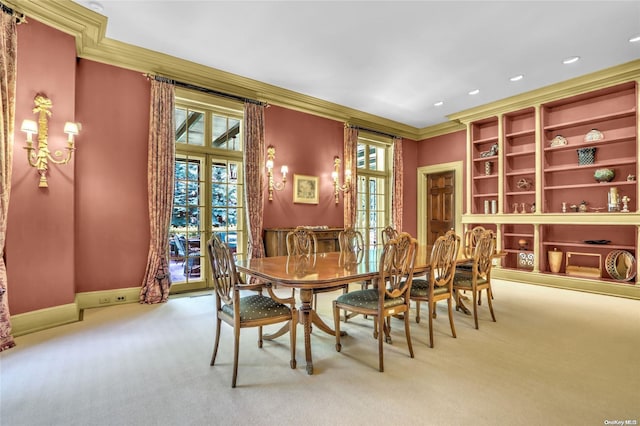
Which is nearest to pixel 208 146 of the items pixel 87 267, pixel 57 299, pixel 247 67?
pixel 247 67

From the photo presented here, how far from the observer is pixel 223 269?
2.36 meters

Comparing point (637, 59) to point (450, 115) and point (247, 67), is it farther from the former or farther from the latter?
point (247, 67)

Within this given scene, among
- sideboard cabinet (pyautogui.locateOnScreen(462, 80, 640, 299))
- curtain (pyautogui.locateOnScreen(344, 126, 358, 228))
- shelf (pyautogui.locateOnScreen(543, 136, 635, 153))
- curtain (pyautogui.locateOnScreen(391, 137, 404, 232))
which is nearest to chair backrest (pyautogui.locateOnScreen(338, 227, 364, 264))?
curtain (pyautogui.locateOnScreen(344, 126, 358, 228))

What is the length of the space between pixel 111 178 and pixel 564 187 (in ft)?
23.1

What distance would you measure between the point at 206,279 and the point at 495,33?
5.16 meters

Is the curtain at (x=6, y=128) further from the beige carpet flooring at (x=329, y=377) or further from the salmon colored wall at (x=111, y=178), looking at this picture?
the salmon colored wall at (x=111, y=178)

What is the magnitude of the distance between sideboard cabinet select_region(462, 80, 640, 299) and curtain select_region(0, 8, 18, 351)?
6.20 m

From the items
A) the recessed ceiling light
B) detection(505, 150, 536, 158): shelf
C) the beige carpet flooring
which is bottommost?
the beige carpet flooring

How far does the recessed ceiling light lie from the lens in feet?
10.4

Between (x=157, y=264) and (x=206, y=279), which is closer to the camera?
(x=157, y=264)

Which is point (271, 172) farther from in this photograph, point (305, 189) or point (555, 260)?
point (555, 260)

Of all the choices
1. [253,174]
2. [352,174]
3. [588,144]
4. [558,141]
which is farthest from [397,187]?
[253,174]

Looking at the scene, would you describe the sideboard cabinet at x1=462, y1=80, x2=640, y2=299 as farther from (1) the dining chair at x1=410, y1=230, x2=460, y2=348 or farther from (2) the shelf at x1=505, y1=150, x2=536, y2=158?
(1) the dining chair at x1=410, y1=230, x2=460, y2=348

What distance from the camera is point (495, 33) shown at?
12.2 ft
